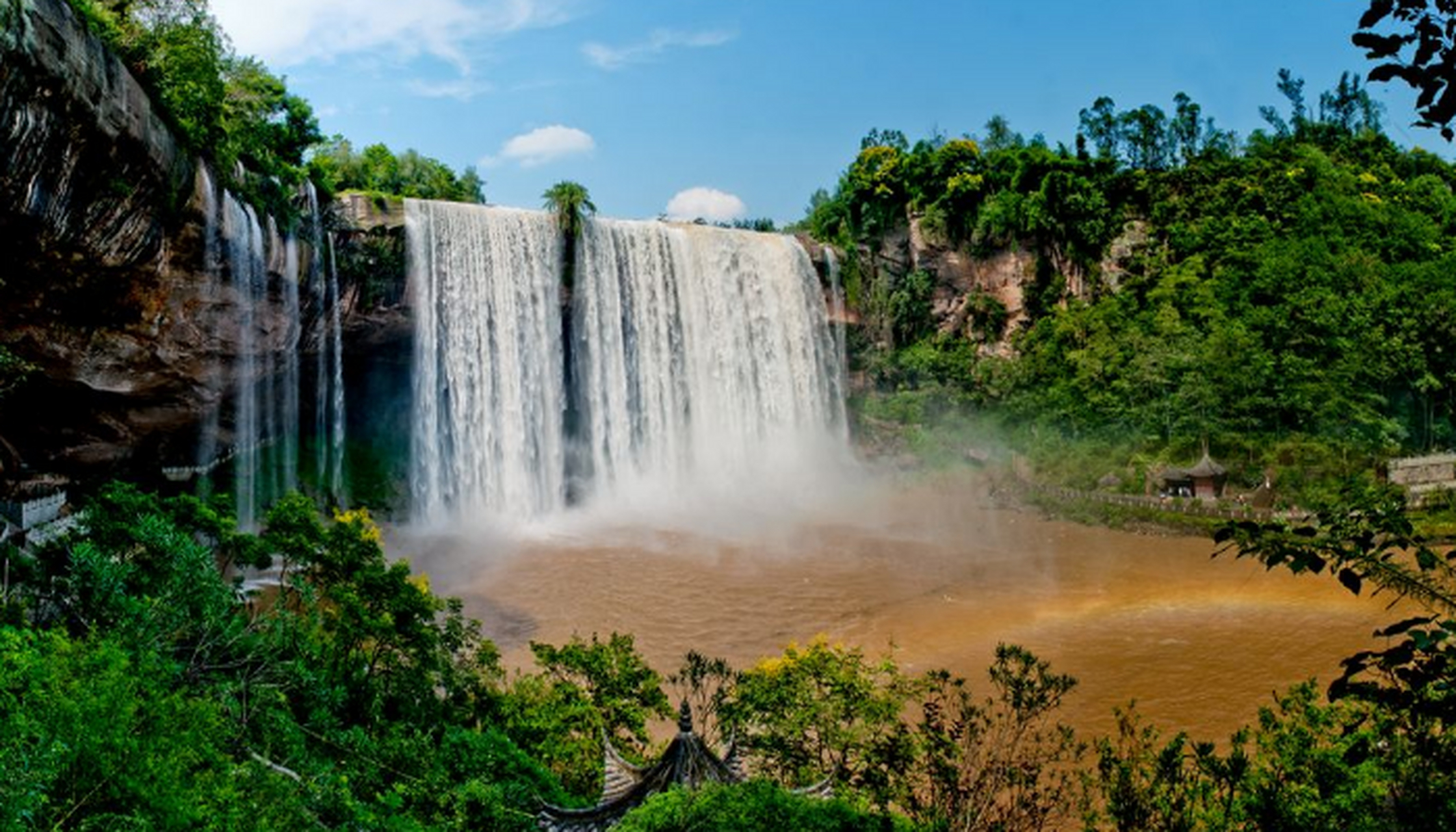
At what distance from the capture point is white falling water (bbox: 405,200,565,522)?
26016mm

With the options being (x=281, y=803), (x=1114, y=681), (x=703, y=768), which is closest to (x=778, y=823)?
(x=703, y=768)

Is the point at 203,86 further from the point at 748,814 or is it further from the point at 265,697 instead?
the point at 748,814

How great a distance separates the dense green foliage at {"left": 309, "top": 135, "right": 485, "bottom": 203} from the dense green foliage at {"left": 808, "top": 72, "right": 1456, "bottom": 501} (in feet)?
51.0

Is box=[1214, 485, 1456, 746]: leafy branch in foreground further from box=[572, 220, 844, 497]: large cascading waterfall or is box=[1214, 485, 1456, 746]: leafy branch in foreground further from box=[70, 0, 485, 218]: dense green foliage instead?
box=[572, 220, 844, 497]: large cascading waterfall

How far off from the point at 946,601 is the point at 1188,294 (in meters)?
20.7

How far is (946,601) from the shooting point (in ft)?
65.7

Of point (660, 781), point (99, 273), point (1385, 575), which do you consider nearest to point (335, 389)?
point (99, 273)

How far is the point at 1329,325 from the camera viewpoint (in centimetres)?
3102

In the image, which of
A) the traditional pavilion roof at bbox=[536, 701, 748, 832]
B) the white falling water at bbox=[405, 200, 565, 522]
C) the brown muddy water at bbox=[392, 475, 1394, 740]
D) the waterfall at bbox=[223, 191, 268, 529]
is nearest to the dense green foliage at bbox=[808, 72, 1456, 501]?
the brown muddy water at bbox=[392, 475, 1394, 740]

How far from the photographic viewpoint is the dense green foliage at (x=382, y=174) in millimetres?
25594

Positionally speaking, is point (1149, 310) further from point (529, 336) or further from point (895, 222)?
point (529, 336)

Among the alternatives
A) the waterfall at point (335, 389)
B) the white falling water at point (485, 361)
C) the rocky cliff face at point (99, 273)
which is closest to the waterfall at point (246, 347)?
the rocky cliff face at point (99, 273)

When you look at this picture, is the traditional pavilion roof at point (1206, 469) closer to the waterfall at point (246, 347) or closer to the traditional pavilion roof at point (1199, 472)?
the traditional pavilion roof at point (1199, 472)

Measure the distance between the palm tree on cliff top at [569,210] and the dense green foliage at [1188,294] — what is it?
43.6 feet
